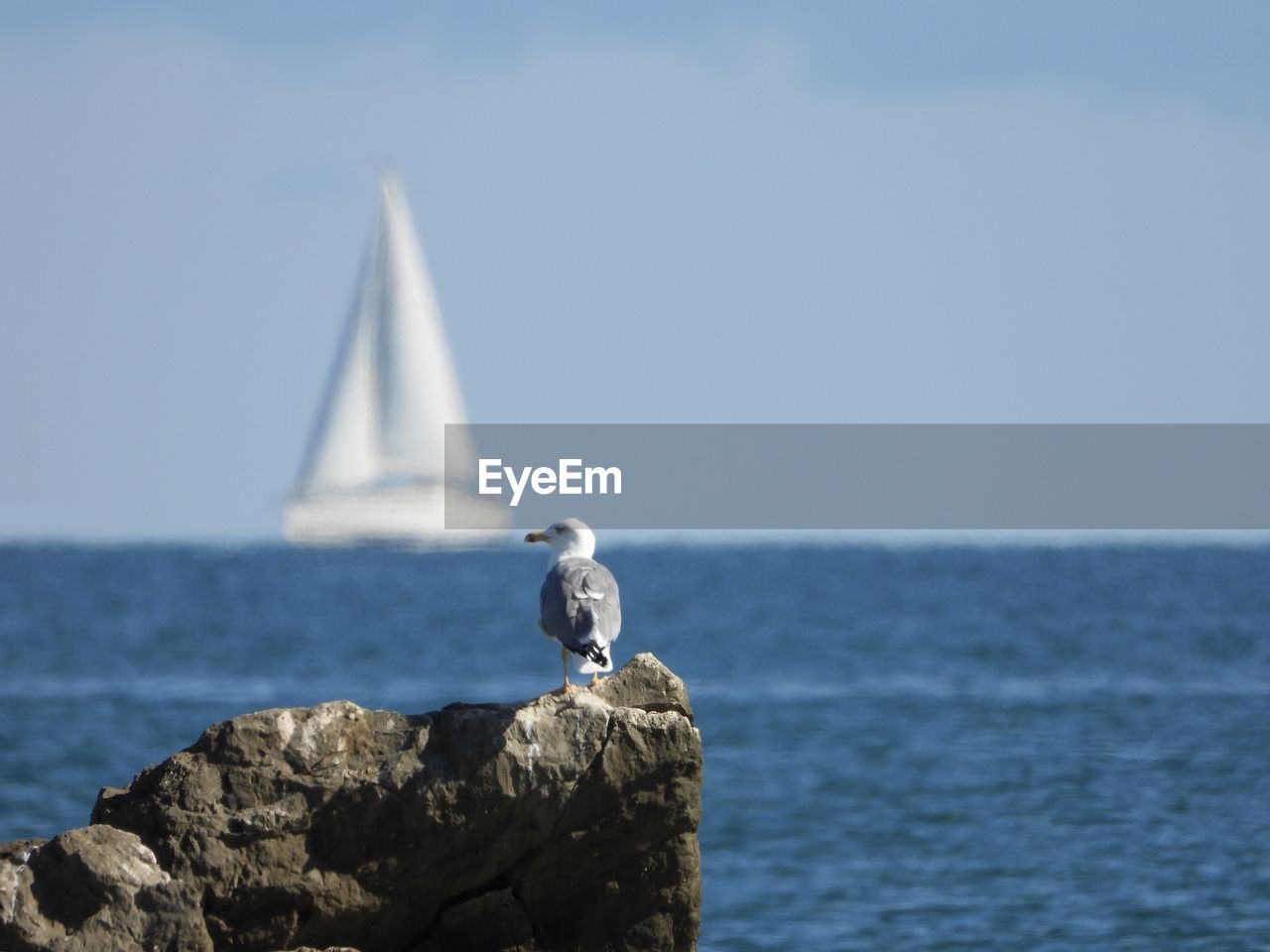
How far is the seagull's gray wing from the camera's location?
6258mm

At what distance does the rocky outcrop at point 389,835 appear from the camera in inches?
227

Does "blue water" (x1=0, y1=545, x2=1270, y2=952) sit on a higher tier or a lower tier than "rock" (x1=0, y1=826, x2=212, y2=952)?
lower

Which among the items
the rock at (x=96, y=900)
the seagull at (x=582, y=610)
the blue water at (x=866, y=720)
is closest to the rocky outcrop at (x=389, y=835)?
the rock at (x=96, y=900)

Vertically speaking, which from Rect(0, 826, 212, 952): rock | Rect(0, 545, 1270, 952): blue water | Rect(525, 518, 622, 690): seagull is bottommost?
Rect(0, 545, 1270, 952): blue water

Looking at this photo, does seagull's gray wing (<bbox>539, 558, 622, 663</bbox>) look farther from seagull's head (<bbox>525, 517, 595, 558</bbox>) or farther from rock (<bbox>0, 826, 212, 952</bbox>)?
rock (<bbox>0, 826, 212, 952</bbox>)

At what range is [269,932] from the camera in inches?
240

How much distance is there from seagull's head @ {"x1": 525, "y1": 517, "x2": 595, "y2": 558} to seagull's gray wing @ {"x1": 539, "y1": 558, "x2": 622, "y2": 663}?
21 centimetres

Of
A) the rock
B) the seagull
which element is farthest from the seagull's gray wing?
the rock

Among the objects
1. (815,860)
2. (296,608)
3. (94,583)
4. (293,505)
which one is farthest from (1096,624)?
(94,583)

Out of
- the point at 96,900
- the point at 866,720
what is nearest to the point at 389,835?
the point at 96,900

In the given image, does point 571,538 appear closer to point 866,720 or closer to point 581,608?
point 581,608

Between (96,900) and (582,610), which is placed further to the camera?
(582,610)

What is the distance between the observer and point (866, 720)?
85.3ft

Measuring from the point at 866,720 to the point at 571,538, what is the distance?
1978cm
